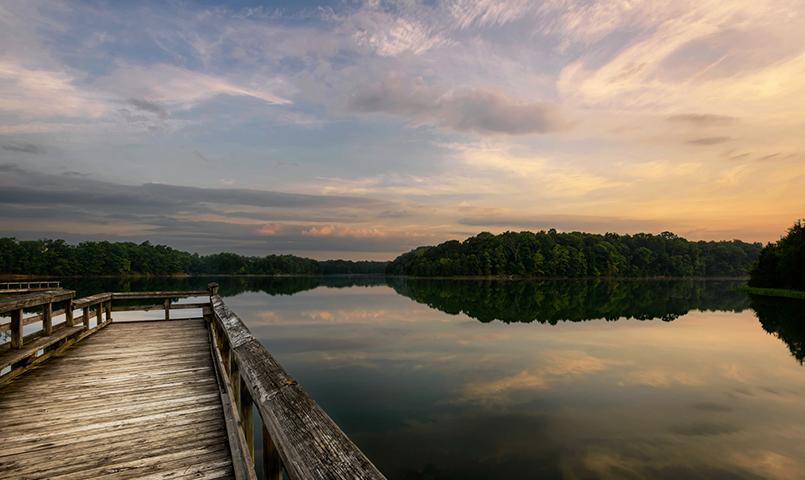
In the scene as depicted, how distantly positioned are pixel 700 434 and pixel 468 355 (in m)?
9.62

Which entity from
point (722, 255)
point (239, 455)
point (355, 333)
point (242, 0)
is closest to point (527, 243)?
point (722, 255)

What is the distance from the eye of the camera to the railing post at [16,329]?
22.6 feet

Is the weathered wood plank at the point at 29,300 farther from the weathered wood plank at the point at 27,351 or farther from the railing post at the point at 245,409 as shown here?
the railing post at the point at 245,409

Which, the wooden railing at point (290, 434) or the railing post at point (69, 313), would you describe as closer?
the wooden railing at point (290, 434)

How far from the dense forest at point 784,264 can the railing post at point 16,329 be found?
74210mm

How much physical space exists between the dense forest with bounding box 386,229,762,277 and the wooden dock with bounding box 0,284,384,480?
129 metres

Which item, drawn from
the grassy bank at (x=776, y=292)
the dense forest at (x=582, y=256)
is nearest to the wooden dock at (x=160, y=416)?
the grassy bank at (x=776, y=292)

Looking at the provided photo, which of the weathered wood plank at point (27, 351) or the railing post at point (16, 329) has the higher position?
the railing post at point (16, 329)

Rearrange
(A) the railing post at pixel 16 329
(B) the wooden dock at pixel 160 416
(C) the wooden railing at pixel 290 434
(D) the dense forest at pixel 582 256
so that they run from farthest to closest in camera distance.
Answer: (D) the dense forest at pixel 582 256 < (A) the railing post at pixel 16 329 < (B) the wooden dock at pixel 160 416 < (C) the wooden railing at pixel 290 434

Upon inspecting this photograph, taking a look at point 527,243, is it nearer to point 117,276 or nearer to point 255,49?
point 255,49

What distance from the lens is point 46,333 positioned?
26.9ft

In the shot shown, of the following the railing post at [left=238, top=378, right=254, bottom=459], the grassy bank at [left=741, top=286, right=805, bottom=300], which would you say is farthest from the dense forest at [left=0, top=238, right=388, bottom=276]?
the grassy bank at [left=741, top=286, right=805, bottom=300]

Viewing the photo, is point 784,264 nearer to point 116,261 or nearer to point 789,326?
point 789,326

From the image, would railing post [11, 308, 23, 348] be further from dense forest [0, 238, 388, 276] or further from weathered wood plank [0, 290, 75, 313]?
dense forest [0, 238, 388, 276]
